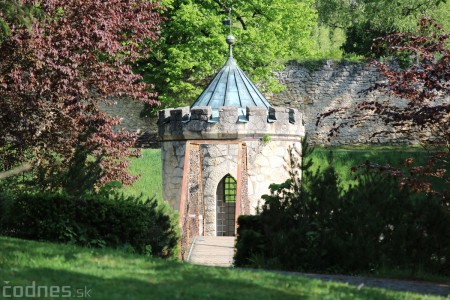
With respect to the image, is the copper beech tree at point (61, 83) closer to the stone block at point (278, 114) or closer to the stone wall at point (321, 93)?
the stone block at point (278, 114)

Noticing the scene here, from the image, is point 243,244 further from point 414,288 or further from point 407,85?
point 407,85

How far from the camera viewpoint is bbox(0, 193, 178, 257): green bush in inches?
465

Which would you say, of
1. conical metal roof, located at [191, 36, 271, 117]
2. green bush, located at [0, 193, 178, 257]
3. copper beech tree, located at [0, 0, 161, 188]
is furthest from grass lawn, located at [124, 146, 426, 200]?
green bush, located at [0, 193, 178, 257]

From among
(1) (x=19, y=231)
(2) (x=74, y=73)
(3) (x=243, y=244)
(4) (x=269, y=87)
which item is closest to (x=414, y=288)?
(3) (x=243, y=244)

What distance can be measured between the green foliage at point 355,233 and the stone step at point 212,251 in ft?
5.71

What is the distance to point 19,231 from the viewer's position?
1220cm

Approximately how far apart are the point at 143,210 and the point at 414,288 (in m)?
4.53

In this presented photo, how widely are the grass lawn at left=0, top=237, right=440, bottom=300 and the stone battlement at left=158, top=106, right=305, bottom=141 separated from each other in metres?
6.04

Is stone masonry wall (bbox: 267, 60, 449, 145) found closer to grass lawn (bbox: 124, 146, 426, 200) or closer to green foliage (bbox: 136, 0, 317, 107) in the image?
green foliage (bbox: 136, 0, 317, 107)

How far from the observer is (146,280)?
7.82 metres

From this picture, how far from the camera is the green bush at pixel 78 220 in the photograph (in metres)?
11.8

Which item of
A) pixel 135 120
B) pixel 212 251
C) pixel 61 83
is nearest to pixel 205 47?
pixel 135 120

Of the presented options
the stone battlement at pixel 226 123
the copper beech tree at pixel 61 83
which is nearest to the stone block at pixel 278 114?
the stone battlement at pixel 226 123

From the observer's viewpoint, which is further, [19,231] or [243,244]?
[19,231]
